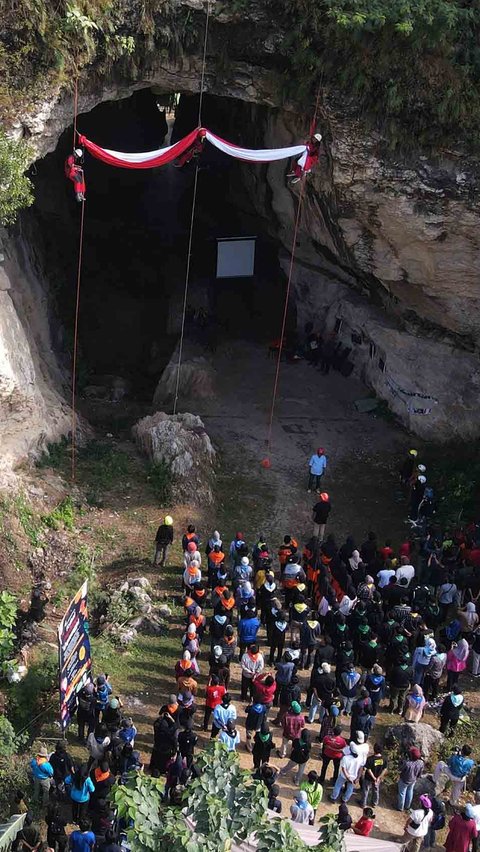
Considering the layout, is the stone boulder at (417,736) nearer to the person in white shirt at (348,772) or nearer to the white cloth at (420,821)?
the person in white shirt at (348,772)

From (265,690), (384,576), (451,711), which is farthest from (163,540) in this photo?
(451,711)

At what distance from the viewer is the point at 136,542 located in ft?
62.3

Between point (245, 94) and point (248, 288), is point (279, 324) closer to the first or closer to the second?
point (248, 288)

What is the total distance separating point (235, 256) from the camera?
25.5 meters

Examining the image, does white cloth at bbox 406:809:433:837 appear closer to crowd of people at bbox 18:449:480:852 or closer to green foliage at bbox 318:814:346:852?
crowd of people at bbox 18:449:480:852

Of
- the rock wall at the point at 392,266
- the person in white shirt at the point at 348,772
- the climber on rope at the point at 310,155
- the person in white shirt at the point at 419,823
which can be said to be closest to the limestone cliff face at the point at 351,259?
the rock wall at the point at 392,266

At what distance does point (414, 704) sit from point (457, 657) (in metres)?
1.11

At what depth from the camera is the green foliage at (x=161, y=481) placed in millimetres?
19875

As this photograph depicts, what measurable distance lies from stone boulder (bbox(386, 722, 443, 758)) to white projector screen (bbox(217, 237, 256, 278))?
1383 cm

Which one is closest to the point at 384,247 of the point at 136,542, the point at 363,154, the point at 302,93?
the point at 363,154

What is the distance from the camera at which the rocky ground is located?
15758mm

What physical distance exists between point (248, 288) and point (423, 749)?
52.2 feet

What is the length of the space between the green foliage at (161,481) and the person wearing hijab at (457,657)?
6.74 meters

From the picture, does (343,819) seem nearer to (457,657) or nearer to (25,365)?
(457,657)
